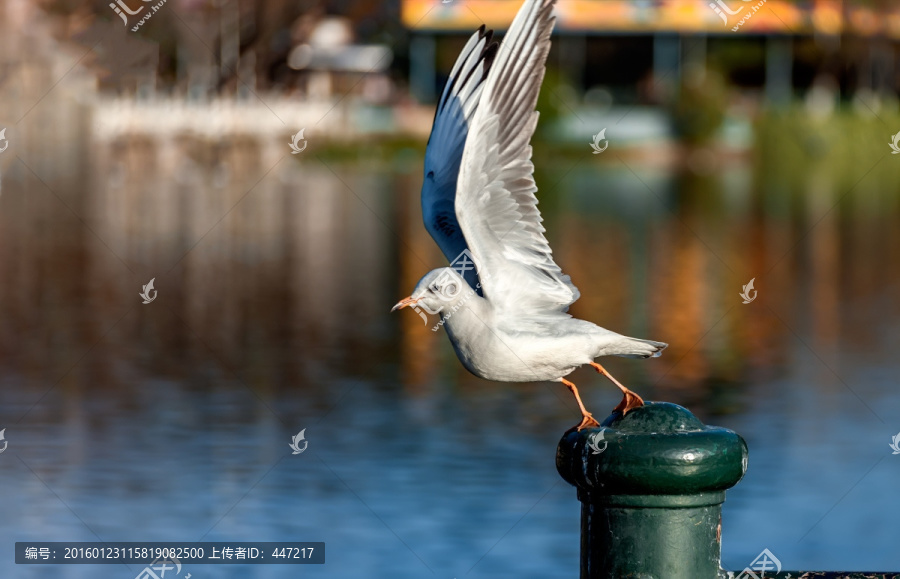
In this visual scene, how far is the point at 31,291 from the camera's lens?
51.2 ft

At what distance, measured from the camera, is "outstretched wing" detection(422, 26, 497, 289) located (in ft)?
16.8

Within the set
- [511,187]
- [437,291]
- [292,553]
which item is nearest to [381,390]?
[292,553]

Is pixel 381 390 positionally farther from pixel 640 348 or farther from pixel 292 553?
pixel 640 348

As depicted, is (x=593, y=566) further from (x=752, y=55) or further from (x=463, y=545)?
(x=752, y=55)

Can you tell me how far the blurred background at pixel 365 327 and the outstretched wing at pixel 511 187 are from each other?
2223 millimetres

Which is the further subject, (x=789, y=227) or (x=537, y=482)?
(x=789, y=227)

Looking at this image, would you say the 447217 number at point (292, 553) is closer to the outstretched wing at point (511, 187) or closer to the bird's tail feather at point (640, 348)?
the outstretched wing at point (511, 187)

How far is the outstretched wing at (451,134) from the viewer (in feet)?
16.8

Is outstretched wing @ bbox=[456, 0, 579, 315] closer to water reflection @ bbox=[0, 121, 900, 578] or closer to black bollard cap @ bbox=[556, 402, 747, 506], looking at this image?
black bollard cap @ bbox=[556, 402, 747, 506]

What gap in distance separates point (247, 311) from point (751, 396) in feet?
17.9

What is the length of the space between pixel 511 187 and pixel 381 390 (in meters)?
5.85

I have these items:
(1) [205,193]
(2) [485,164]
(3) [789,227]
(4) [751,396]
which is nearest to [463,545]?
(2) [485,164]

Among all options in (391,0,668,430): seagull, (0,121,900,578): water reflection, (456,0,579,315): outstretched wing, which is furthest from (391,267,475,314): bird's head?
(0,121,900,578): water reflection

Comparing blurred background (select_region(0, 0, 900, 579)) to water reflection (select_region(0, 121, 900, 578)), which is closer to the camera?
water reflection (select_region(0, 121, 900, 578))
